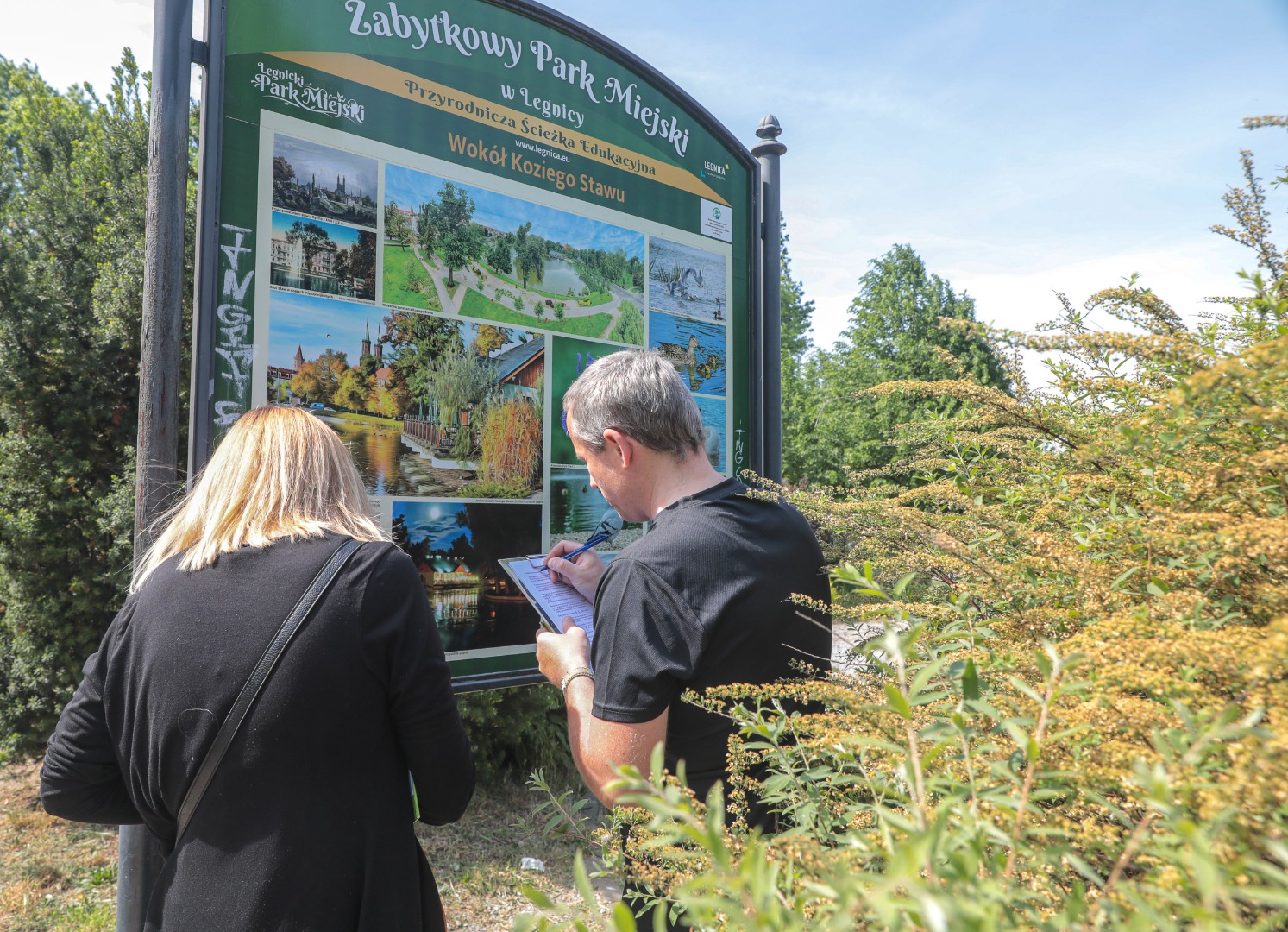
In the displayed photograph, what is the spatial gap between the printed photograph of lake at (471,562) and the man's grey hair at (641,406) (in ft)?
2.39

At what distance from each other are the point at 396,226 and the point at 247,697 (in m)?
1.52

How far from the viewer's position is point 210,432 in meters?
2.04

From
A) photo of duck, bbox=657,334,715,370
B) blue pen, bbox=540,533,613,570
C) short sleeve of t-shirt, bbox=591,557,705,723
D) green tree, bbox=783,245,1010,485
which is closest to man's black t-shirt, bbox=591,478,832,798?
short sleeve of t-shirt, bbox=591,557,705,723

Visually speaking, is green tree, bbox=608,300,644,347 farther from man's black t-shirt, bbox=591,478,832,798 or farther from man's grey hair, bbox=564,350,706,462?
man's black t-shirt, bbox=591,478,832,798

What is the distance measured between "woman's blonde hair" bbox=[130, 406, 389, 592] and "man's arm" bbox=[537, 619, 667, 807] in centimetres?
55

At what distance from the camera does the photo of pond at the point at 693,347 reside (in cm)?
321

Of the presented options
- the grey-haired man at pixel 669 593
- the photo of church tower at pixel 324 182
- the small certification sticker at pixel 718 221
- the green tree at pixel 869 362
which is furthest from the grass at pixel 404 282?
the green tree at pixel 869 362

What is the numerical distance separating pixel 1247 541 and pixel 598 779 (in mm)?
1227

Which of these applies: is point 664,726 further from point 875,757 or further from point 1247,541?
point 1247,541

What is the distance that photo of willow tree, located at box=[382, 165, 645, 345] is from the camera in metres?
2.43

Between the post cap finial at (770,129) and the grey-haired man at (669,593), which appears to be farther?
the post cap finial at (770,129)

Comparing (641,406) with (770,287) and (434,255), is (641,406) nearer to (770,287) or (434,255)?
(434,255)

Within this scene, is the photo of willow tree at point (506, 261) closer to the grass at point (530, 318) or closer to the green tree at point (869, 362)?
the grass at point (530, 318)

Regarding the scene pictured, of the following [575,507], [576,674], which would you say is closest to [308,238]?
[575,507]
